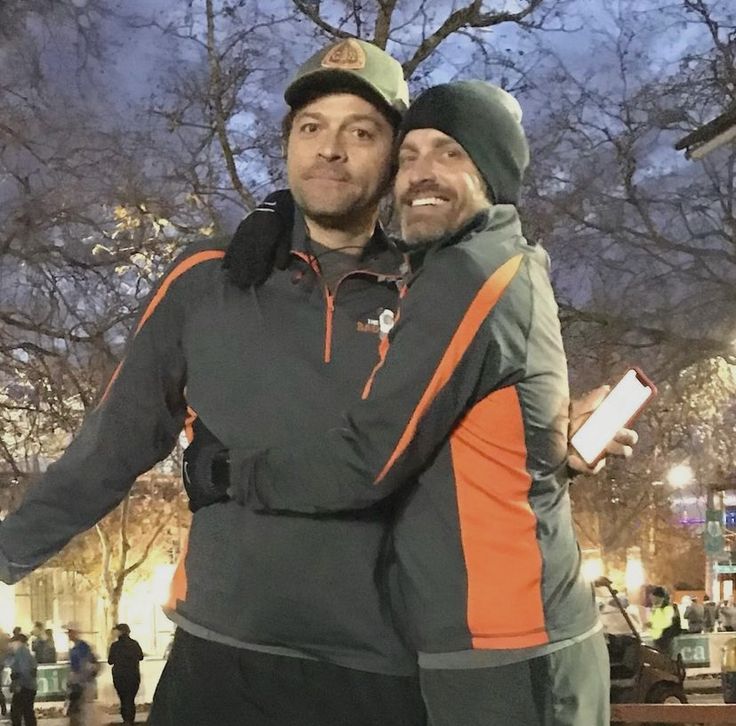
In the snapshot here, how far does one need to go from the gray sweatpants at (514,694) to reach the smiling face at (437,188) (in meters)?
0.76

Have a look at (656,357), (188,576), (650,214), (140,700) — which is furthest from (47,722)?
(188,576)

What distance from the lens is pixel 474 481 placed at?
67.3 inches

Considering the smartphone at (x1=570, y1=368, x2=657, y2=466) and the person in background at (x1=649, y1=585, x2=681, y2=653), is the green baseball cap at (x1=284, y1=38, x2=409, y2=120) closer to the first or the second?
the smartphone at (x1=570, y1=368, x2=657, y2=466)

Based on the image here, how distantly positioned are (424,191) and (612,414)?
57 cm

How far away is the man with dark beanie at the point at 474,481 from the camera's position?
1.67 metres

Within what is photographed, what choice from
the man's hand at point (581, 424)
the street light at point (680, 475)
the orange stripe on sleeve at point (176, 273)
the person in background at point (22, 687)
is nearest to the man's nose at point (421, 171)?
the orange stripe on sleeve at point (176, 273)

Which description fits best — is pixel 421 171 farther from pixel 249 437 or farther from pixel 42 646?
pixel 42 646

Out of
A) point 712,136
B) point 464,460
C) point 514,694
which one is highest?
point 712,136

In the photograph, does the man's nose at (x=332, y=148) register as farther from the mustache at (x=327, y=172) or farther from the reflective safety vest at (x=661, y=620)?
the reflective safety vest at (x=661, y=620)

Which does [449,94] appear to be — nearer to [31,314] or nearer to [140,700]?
[31,314]

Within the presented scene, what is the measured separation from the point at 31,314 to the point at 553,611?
9545 millimetres

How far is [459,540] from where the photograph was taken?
1698 mm

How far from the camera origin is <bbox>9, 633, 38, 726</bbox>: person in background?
1056cm

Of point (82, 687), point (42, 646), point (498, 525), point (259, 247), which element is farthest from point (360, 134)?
point (42, 646)
